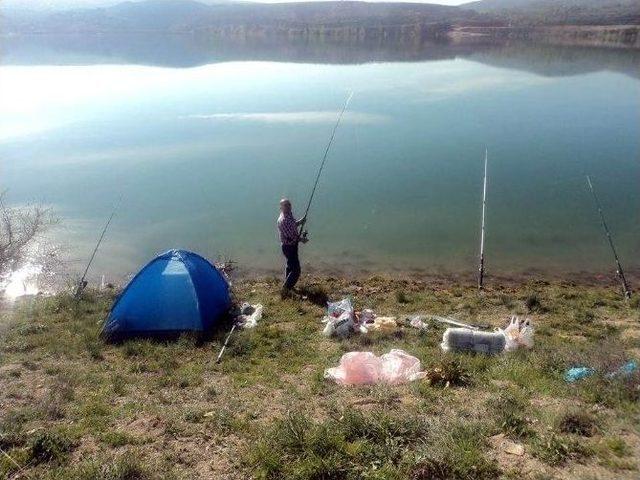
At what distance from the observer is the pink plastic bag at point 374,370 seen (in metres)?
7.24

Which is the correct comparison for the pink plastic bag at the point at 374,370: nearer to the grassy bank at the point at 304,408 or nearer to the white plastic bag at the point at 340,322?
the grassy bank at the point at 304,408

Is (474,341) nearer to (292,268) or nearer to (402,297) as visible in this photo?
(402,297)

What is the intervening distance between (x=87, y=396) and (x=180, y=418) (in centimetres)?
178

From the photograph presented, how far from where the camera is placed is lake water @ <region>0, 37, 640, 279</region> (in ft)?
53.8

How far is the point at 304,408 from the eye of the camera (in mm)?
6434

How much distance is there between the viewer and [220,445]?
18.7ft

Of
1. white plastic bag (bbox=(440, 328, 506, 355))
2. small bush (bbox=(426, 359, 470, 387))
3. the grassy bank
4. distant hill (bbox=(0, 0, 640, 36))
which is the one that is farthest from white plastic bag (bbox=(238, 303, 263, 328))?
distant hill (bbox=(0, 0, 640, 36))

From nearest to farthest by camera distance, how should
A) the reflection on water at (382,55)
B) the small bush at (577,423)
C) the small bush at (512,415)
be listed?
the small bush at (577,423) → the small bush at (512,415) → the reflection on water at (382,55)

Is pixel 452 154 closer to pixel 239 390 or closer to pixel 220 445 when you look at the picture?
pixel 239 390

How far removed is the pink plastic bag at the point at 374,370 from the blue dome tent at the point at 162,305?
330 cm

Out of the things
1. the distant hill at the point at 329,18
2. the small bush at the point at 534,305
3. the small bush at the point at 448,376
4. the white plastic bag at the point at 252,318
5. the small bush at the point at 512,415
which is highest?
the distant hill at the point at 329,18

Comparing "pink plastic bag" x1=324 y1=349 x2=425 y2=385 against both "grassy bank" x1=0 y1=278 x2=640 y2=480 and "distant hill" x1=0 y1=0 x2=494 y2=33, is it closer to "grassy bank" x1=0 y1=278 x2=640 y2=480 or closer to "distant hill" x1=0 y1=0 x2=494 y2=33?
"grassy bank" x1=0 y1=278 x2=640 y2=480

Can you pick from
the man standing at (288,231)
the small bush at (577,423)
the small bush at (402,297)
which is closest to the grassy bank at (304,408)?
the small bush at (577,423)

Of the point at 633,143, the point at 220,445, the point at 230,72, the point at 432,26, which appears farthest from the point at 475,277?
the point at 432,26
